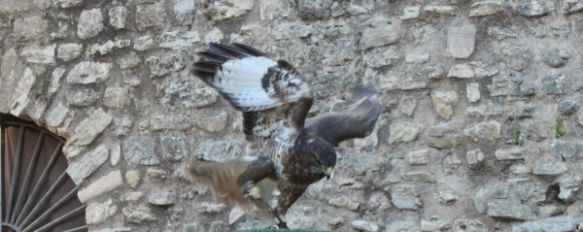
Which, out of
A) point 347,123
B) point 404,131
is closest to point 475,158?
point 404,131

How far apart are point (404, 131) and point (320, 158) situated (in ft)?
5.01

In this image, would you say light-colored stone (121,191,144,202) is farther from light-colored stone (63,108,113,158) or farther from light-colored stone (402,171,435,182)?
light-colored stone (402,171,435,182)

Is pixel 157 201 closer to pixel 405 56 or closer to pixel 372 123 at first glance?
pixel 405 56

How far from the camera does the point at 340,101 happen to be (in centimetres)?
565

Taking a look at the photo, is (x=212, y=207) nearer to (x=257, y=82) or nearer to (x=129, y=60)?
(x=129, y=60)

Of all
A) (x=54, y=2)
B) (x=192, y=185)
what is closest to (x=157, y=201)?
(x=192, y=185)

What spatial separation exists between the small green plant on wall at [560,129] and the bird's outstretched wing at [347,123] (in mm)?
905

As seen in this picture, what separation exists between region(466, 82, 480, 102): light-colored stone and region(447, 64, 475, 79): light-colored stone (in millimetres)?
37

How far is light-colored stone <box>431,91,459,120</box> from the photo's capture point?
545cm

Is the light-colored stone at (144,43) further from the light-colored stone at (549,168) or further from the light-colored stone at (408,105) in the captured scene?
the light-colored stone at (549,168)

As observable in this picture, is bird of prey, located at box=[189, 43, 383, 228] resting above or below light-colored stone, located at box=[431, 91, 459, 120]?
above

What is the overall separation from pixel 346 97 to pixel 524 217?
915 mm

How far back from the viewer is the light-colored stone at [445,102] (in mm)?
5449

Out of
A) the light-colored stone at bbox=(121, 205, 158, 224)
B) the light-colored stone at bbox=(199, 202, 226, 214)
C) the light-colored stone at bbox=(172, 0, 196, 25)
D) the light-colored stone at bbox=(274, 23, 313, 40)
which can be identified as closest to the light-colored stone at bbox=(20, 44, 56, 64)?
the light-colored stone at bbox=(172, 0, 196, 25)
